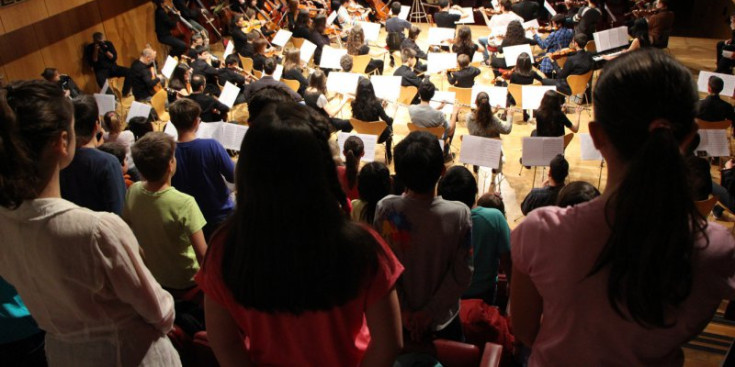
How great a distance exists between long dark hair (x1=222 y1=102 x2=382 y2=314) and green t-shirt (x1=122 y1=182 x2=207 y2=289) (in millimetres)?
1650

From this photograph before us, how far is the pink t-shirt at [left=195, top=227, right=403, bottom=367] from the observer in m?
1.29

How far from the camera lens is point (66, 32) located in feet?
27.1

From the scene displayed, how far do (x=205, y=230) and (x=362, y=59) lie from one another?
4.99 meters

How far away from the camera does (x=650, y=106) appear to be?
1.11 m

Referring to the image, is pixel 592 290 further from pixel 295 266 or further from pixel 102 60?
pixel 102 60

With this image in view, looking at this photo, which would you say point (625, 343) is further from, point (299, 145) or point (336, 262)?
point (299, 145)

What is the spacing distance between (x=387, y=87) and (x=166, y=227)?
4.17 metres

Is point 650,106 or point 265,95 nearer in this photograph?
point 650,106

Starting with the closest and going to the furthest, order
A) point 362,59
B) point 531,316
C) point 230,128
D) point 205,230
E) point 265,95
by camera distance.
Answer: point 531,316 → point 265,95 → point 205,230 → point 230,128 → point 362,59

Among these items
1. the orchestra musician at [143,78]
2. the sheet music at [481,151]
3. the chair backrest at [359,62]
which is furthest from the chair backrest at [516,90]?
the orchestra musician at [143,78]

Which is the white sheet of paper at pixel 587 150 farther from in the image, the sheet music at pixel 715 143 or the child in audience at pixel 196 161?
the child in audience at pixel 196 161

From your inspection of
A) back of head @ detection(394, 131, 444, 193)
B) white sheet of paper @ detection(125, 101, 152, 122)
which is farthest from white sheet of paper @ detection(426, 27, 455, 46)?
back of head @ detection(394, 131, 444, 193)

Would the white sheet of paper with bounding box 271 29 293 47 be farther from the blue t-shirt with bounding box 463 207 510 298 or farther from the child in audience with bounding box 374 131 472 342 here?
the child in audience with bounding box 374 131 472 342

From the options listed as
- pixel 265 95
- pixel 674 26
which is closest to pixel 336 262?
pixel 265 95
